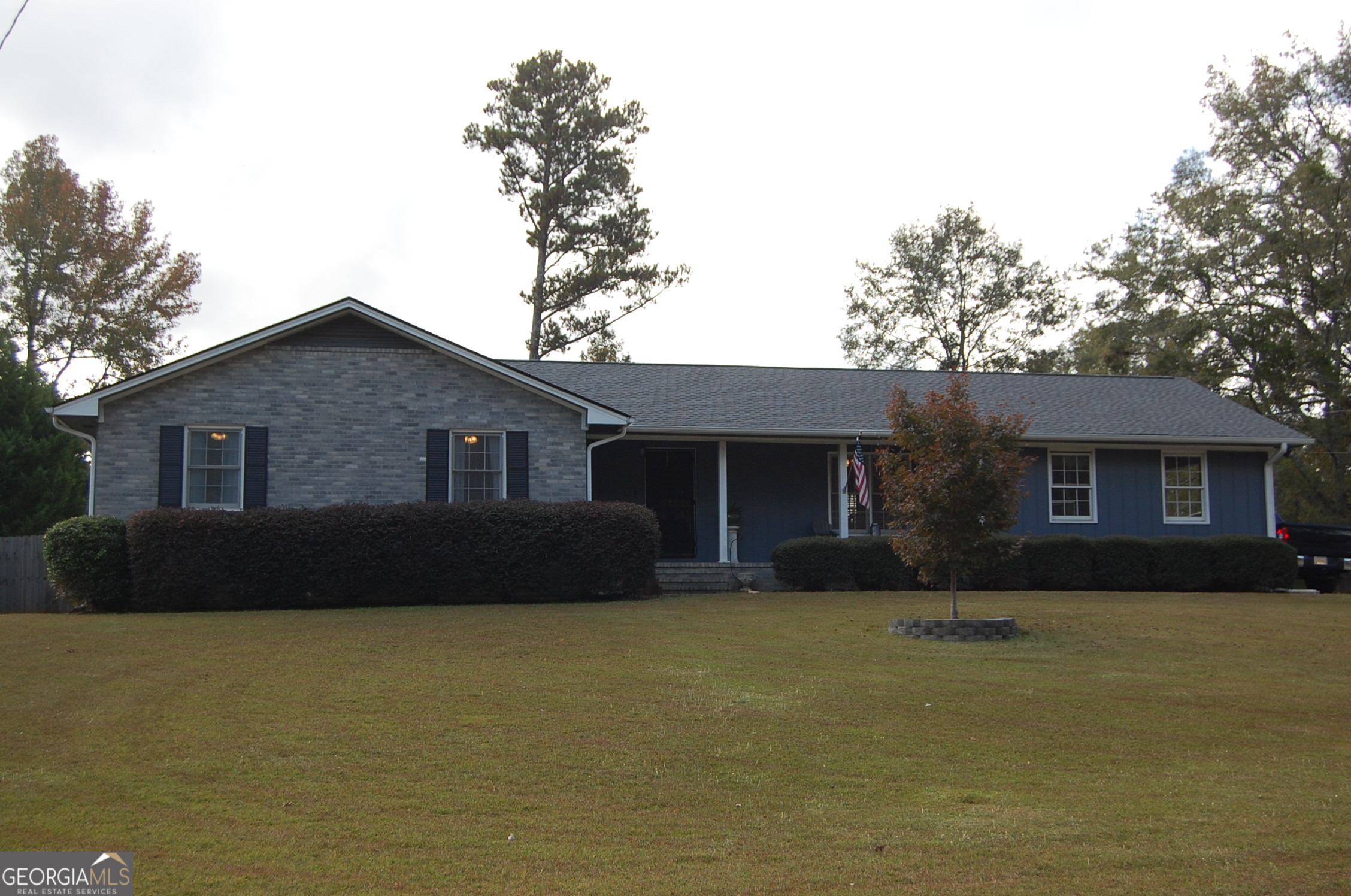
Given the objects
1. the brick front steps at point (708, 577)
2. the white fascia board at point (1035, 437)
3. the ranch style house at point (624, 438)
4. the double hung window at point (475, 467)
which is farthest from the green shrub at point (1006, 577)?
the double hung window at point (475, 467)

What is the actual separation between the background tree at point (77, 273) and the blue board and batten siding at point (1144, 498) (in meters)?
29.4

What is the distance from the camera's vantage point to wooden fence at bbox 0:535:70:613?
1723 centimetres

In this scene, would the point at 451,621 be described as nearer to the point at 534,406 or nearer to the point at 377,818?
the point at 534,406

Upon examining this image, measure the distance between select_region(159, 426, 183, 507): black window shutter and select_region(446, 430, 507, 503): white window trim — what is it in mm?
3998

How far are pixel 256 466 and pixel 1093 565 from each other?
14.6 m

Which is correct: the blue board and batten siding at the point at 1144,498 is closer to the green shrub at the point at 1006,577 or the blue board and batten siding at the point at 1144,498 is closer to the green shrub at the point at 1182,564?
→ the green shrub at the point at 1182,564

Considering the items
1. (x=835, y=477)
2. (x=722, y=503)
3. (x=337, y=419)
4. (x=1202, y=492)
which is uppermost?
(x=337, y=419)

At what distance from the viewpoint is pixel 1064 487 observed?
21953mm

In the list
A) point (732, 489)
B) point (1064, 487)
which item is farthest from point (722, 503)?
point (1064, 487)

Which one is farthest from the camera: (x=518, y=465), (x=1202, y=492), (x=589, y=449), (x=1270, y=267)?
(x=1270, y=267)

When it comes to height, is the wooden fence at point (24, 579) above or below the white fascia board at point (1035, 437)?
below

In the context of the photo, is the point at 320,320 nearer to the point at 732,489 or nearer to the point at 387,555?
the point at 387,555

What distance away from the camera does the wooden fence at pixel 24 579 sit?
17234 millimetres

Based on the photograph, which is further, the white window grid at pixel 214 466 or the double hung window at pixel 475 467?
the double hung window at pixel 475 467
